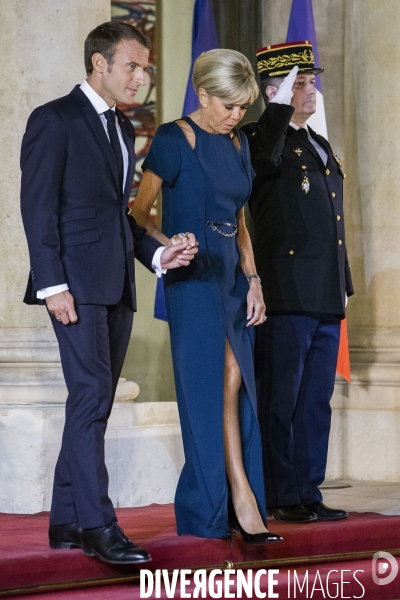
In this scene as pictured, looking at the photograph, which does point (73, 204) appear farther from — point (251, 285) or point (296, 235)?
point (296, 235)

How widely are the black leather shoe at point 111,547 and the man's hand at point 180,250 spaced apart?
0.89 metres

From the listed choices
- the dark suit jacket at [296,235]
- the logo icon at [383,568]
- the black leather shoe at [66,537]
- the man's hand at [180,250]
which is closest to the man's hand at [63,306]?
the man's hand at [180,250]

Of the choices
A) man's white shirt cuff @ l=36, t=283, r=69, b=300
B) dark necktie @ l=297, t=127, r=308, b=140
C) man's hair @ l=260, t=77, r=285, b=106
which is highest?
man's hair @ l=260, t=77, r=285, b=106

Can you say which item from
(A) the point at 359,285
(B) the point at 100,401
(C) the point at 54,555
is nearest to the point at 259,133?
(B) the point at 100,401

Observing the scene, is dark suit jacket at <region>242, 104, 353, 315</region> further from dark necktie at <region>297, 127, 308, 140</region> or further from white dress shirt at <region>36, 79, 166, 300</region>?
white dress shirt at <region>36, 79, 166, 300</region>

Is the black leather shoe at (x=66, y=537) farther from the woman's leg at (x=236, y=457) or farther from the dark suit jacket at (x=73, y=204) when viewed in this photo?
the dark suit jacket at (x=73, y=204)

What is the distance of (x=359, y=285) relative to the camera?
21.4 feet

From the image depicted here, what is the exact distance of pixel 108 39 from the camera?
3570mm

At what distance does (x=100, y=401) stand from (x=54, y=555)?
→ 0.53 meters

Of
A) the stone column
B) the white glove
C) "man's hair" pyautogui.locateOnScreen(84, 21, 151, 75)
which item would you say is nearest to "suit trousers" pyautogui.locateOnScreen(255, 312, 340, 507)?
the white glove

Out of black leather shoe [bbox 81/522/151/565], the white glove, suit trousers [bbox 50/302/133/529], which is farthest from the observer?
the white glove

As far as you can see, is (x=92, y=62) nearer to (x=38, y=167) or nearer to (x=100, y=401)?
(x=38, y=167)

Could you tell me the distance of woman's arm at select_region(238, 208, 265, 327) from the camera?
3.96 meters

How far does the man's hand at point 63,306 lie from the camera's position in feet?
11.1
